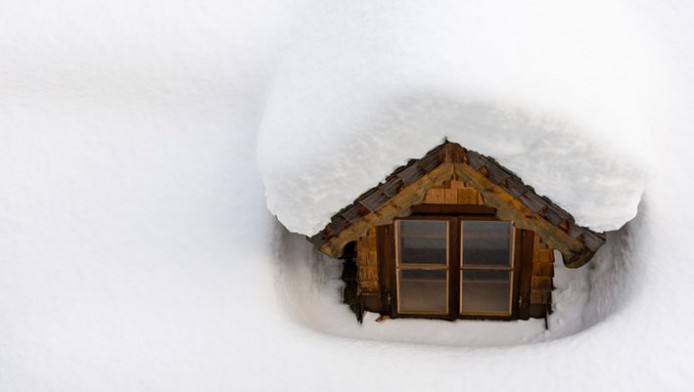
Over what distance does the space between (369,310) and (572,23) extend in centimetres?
200

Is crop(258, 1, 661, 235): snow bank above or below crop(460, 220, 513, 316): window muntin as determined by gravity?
above

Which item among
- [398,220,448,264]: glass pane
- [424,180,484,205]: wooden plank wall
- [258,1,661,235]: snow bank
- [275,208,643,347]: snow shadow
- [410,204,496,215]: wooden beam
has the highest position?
[258,1,661,235]: snow bank

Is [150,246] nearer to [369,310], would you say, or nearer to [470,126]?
[369,310]

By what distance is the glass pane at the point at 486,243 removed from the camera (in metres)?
4.20

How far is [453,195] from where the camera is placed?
4016 millimetres

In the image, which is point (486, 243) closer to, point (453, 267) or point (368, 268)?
point (453, 267)

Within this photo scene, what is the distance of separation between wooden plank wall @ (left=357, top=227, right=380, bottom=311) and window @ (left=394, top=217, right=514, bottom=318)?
12 centimetres

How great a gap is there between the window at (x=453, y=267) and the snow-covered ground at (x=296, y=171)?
127mm

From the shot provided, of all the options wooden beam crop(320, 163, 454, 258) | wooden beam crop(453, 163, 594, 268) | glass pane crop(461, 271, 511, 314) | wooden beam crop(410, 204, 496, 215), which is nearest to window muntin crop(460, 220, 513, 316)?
glass pane crop(461, 271, 511, 314)

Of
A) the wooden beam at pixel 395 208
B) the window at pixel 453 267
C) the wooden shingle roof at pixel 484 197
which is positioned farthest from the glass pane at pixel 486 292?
the wooden beam at pixel 395 208

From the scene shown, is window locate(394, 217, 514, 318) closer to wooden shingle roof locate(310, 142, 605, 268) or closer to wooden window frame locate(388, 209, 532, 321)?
wooden window frame locate(388, 209, 532, 321)

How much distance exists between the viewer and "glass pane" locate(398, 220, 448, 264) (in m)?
4.21

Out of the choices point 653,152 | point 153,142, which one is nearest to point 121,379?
point 153,142

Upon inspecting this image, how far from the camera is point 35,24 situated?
16.0 feet
